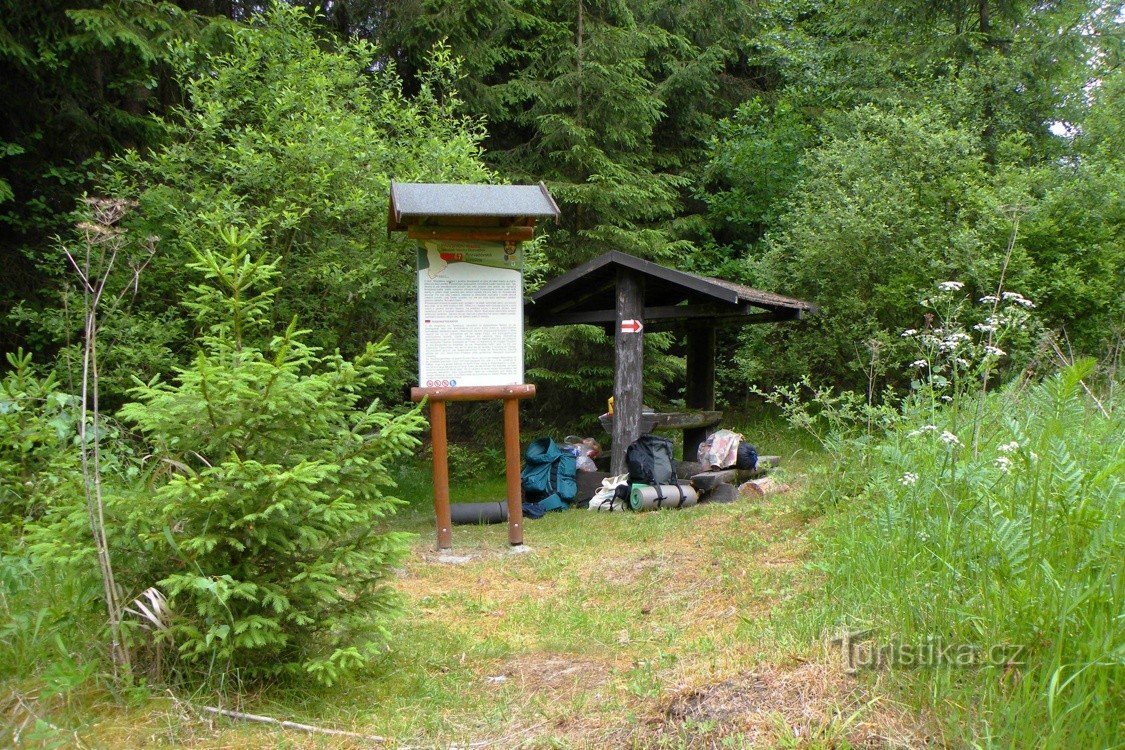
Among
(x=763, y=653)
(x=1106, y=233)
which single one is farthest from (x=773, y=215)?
(x=763, y=653)

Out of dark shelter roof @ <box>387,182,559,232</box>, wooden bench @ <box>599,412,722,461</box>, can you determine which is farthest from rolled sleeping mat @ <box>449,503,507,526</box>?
dark shelter roof @ <box>387,182,559,232</box>

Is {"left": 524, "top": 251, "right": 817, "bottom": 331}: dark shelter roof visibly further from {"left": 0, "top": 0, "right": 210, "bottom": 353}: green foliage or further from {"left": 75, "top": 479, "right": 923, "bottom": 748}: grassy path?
{"left": 0, "top": 0, "right": 210, "bottom": 353}: green foliage

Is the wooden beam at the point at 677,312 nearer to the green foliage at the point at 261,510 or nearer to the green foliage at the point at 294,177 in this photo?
the green foliage at the point at 294,177

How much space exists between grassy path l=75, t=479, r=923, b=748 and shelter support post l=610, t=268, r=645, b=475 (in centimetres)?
324

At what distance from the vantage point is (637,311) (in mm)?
9508

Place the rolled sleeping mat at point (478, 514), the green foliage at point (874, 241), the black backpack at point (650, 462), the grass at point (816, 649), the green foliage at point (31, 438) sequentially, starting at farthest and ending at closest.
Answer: the green foliage at point (874, 241) → the black backpack at point (650, 462) → the rolled sleeping mat at point (478, 514) → the green foliage at point (31, 438) → the grass at point (816, 649)

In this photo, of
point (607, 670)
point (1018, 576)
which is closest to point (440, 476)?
point (607, 670)

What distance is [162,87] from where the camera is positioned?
1040 cm

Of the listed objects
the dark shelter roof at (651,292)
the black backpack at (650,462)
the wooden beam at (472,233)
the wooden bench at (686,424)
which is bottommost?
the black backpack at (650,462)

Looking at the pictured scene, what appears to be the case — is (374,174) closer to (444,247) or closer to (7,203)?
(444,247)

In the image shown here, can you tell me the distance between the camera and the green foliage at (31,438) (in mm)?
3510

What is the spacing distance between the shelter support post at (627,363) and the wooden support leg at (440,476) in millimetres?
2571

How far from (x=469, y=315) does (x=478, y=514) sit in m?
2.15

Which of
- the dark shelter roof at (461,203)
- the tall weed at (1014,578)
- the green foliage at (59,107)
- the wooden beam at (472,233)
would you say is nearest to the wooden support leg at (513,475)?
the wooden beam at (472,233)
